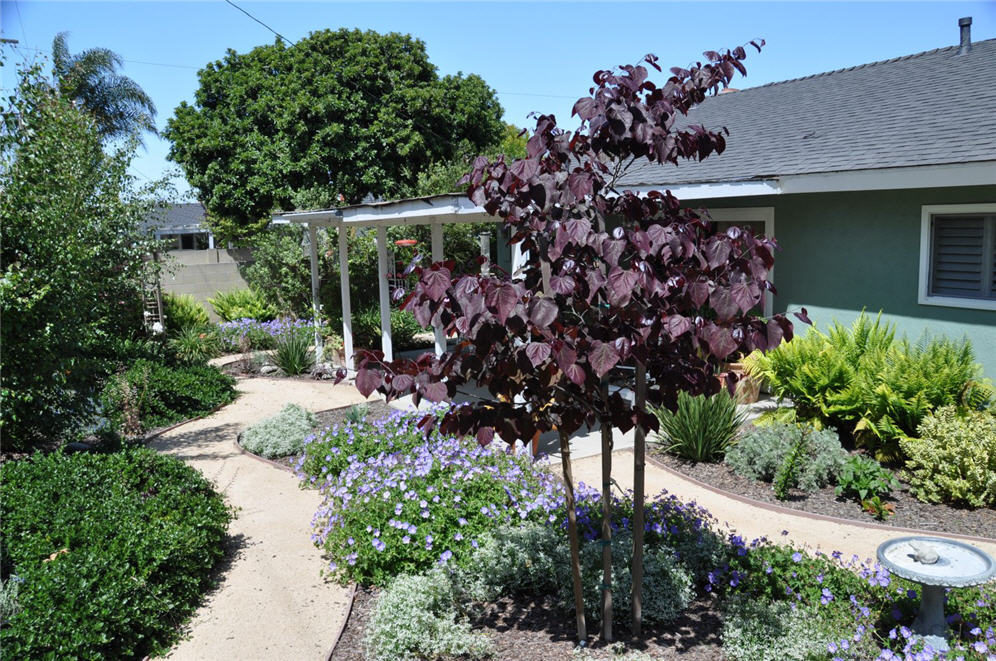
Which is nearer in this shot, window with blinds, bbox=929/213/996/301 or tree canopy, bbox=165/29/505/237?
window with blinds, bbox=929/213/996/301

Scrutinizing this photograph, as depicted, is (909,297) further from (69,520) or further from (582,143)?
(69,520)

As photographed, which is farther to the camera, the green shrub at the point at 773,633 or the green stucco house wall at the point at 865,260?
the green stucco house wall at the point at 865,260

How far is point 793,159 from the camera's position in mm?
8680

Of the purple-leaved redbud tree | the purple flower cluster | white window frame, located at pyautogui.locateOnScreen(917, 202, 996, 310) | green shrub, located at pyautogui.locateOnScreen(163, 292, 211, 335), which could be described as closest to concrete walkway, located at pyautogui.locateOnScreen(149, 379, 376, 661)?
the purple-leaved redbud tree

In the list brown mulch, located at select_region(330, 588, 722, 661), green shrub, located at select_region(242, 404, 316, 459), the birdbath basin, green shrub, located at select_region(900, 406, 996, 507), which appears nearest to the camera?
the birdbath basin

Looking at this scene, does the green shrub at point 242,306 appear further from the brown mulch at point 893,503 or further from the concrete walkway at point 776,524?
the brown mulch at point 893,503

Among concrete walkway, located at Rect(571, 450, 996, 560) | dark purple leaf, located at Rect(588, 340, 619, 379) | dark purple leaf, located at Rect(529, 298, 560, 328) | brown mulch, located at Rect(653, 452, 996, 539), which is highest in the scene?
dark purple leaf, located at Rect(529, 298, 560, 328)

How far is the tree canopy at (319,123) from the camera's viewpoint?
21.2 metres

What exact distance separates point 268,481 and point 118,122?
101 feet

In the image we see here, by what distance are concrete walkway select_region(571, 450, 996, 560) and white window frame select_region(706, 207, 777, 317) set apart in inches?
147

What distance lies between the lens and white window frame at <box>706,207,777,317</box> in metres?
9.12

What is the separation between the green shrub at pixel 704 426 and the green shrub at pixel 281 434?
3.91 metres

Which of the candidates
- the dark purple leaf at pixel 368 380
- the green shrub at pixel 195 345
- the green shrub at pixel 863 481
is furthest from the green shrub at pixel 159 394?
the green shrub at pixel 863 481

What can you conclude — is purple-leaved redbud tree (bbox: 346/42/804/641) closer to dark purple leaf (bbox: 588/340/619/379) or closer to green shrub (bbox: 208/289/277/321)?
dark purple leaf (bbox: 588/340/619/379)
